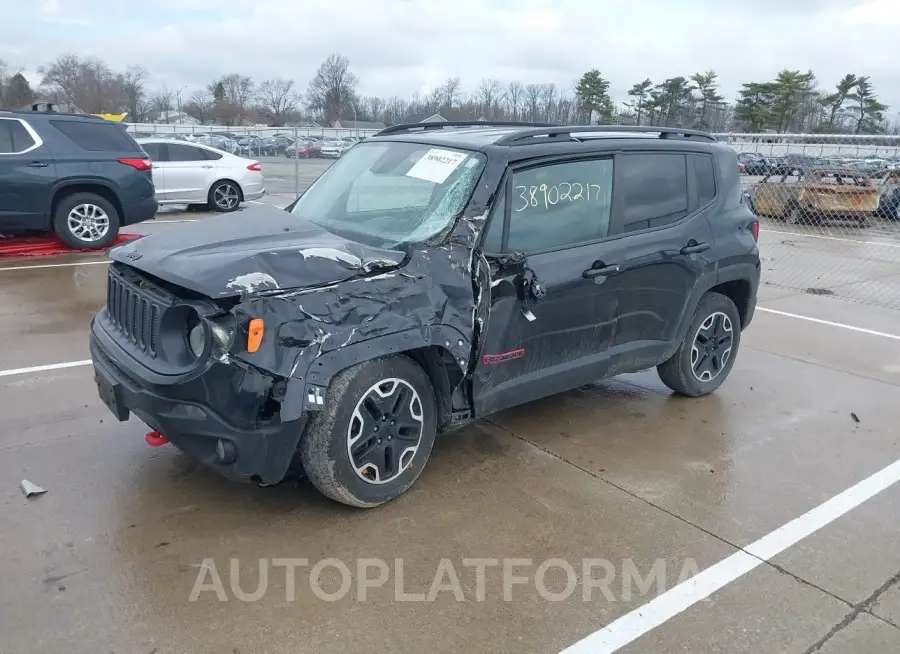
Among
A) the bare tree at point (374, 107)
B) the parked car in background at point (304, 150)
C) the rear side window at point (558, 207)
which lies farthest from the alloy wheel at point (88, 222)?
the bare tree at point (374, 107)

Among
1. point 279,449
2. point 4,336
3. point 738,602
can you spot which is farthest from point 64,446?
point 738,602

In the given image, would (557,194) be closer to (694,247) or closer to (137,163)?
(694,247)

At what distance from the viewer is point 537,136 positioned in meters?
4.12

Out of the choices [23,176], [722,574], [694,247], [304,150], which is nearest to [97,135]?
[23,176]

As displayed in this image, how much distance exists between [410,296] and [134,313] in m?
1.34

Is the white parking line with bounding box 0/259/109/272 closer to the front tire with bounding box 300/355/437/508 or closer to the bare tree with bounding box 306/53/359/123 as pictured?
the front tire with bounding box 300/355/437/508

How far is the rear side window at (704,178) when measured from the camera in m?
5.02

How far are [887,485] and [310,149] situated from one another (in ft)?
106

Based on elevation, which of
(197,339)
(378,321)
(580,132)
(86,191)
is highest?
(580,132)

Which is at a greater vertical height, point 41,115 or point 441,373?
point 41,115

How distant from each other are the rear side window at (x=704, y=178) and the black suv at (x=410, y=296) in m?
0.01

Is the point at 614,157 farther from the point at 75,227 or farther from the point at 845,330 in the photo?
the point at 75,227

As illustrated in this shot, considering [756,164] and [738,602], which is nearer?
[738,602]

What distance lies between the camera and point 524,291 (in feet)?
12.6
